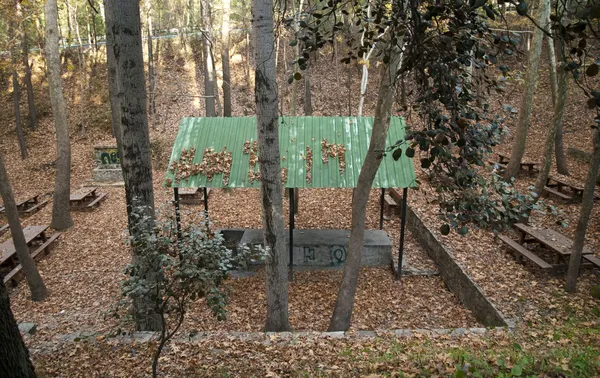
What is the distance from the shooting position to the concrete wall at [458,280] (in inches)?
272

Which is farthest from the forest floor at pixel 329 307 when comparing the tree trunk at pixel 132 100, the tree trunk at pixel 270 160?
the tree trunk at pixel 132 100

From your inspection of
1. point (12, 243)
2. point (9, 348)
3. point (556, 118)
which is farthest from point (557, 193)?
point (12, 243)

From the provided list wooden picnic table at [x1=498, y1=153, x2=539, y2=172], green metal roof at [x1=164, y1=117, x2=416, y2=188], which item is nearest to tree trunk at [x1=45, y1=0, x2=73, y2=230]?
green metal roof at [x1=164, y1=117, x2=416, y2=188]

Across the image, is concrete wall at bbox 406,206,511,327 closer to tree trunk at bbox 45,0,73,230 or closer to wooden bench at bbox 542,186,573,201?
wooden bench at bbox 542,186,573,201

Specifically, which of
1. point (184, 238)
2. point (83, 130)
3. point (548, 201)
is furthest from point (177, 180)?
point (83, 130)

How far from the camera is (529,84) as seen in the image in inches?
443

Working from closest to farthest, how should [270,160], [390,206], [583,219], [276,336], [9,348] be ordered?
[9,348] → [270,160] → [276,336] → [583,219] → [390,206]

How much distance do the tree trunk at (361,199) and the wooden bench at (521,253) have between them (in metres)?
3.82

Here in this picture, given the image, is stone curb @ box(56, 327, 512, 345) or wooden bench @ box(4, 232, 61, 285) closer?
Result: stone curb @ box(56, 327, 512, 345)

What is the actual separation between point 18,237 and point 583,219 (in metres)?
10.7

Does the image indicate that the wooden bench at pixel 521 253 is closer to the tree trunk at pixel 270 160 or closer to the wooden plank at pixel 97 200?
the tree trunk at pixel 270 160

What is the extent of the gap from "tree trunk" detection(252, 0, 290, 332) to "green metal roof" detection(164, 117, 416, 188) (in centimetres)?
295

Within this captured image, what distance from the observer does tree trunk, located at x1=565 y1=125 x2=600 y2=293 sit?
6480 millimetres

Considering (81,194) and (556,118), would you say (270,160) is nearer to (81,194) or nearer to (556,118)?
(556,118)
